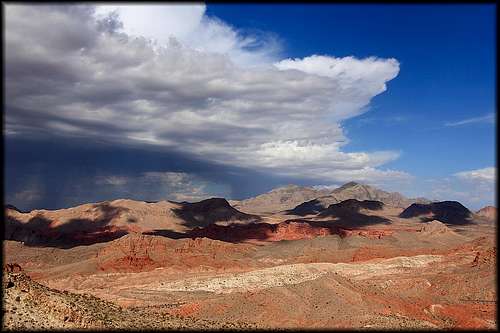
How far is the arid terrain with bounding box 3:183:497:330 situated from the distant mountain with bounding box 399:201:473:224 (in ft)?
231

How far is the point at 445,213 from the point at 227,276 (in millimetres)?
147959

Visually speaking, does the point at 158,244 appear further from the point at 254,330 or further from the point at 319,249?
the point at 254,330

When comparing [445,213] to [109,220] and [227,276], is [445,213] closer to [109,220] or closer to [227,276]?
[109,220]

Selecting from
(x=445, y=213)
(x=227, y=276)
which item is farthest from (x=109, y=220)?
(x=445, y=213)

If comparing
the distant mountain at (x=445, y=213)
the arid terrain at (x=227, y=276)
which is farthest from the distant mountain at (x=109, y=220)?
the distant mountain at (x=445, y=213)

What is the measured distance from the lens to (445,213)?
620 ft

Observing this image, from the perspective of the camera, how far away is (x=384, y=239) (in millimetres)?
105375

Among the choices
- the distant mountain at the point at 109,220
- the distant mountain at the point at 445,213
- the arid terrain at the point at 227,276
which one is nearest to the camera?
the arid terrain at the point at 227,276

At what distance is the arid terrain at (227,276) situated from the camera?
114ft

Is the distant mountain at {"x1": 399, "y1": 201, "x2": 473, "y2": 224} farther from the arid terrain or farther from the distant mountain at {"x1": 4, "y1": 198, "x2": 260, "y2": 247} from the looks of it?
the distant mountain at {"x1": 4, "y1": 198, "x2": 260, "y2": 247}

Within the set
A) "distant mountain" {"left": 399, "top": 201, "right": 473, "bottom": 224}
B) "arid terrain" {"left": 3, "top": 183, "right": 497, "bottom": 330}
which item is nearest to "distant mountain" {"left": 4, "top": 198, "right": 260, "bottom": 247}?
"arid terrain" {"left": 3, "top": 183, "right": 497, "bottom": 330}

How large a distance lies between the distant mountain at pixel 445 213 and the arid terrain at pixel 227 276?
70376 mm

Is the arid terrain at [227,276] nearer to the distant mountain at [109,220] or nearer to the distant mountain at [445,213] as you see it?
the distant mountain at [109,220]

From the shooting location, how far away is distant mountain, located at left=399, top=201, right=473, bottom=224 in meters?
183
